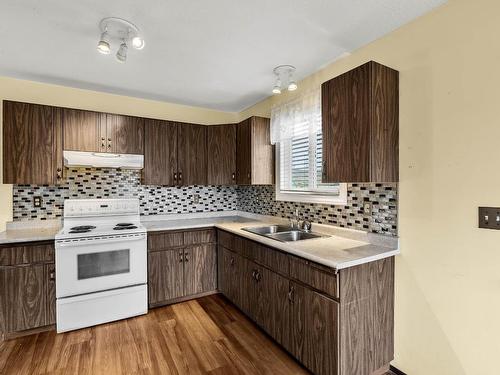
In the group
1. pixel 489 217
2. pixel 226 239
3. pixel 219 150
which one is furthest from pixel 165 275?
pixel 489 217

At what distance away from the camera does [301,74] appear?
262 cm

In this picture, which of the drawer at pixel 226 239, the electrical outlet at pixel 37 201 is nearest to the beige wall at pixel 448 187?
the drawer at pixel 226 239

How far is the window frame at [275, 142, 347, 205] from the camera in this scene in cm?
230

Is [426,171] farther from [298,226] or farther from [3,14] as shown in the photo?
[3,14]

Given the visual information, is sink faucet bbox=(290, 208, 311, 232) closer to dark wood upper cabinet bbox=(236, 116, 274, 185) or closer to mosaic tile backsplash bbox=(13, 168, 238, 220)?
dark wood upper cabinet bbox=(236, 116, 274, 185)

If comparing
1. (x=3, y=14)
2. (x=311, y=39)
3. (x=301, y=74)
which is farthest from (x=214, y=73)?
(x=3, y=14)

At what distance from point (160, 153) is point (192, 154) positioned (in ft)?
1.33

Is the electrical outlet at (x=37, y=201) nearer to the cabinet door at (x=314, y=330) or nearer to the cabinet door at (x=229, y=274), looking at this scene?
the cabinet door at (x=229, y=274)

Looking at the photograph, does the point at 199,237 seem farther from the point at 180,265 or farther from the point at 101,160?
the point at 101,160

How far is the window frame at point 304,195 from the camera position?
2.30 metres

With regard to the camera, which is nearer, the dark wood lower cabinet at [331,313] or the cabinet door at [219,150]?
the dark wood lower cabinet at [331,313]

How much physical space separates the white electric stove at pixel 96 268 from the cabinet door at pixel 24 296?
0.14 meters

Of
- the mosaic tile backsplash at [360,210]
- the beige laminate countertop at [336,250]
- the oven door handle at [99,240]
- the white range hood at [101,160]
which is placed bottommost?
the oven door handle at [99,240]

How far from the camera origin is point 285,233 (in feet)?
8.73
